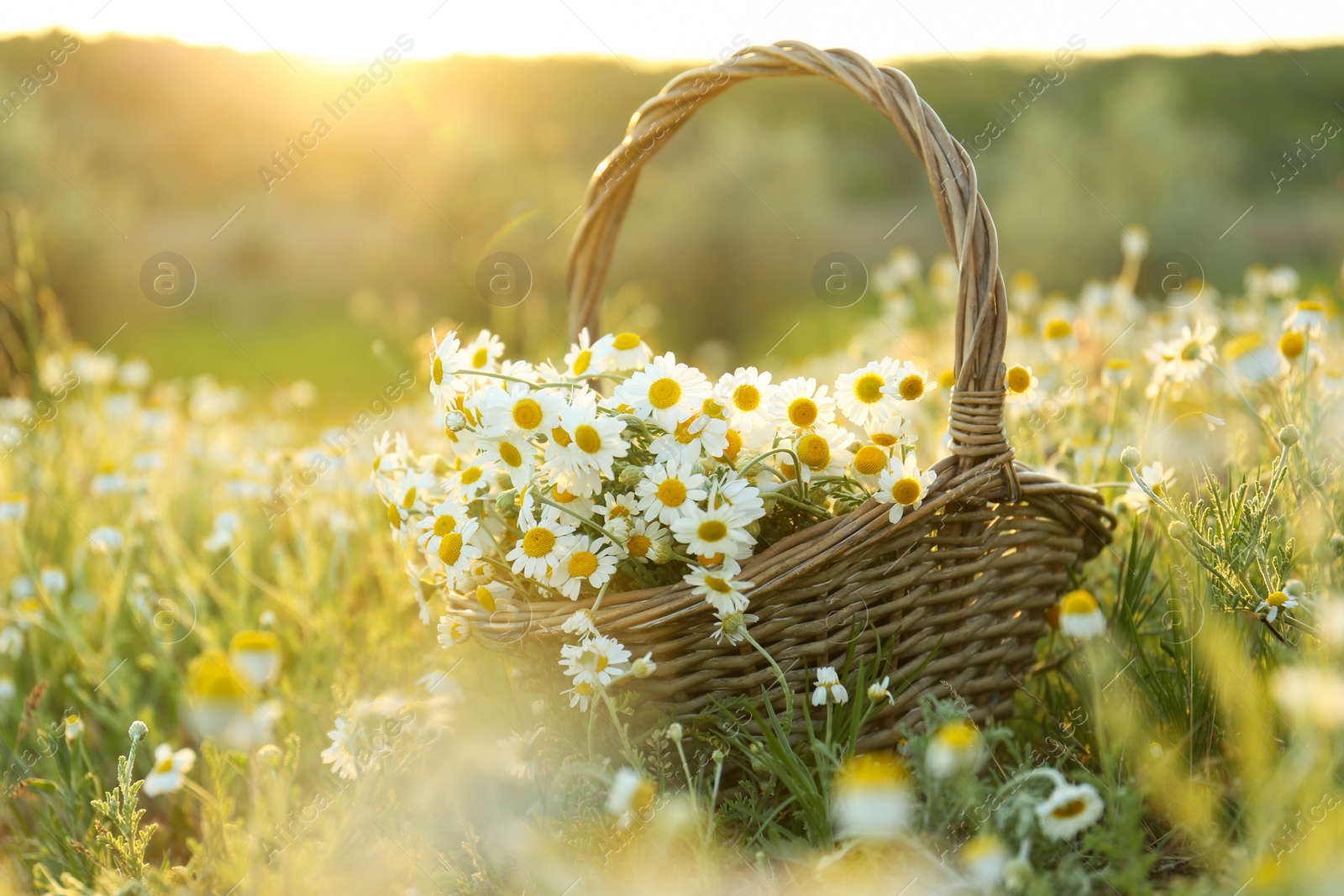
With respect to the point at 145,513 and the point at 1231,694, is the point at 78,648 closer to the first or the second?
the point at 145,513

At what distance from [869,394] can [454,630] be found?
631 mm

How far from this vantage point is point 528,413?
3.36ft

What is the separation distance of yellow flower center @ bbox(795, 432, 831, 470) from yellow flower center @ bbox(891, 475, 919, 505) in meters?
0.11

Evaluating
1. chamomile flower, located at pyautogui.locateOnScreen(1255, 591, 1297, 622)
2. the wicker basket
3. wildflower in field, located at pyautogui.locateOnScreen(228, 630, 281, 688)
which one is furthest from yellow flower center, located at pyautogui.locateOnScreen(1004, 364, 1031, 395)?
wildflower in field, located at pyautogui.locateOnScreen(228, 630, 281, 688)

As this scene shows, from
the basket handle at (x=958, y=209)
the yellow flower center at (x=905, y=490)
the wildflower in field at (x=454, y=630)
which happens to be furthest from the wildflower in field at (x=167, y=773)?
the basket handle at (x=958, y=209)

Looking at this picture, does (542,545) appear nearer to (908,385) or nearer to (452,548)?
(452,548)

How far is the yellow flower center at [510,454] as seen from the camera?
1044mm

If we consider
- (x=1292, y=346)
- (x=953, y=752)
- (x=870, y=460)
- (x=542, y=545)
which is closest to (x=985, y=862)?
(x=953, y=752)

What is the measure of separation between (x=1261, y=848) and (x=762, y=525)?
0.62 m

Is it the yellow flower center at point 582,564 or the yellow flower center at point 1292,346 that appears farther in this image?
the yellow flower center at point 1292,346

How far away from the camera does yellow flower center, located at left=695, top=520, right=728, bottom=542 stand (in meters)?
0.98

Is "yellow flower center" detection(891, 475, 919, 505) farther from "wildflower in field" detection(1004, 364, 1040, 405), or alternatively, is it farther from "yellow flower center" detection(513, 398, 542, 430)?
"yellow flower center" detection(513, 398, 542, 430)

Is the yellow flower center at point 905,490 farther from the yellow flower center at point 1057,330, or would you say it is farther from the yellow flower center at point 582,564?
the yellow flower center at point 1057,330

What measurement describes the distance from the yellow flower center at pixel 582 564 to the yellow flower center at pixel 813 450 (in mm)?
286
